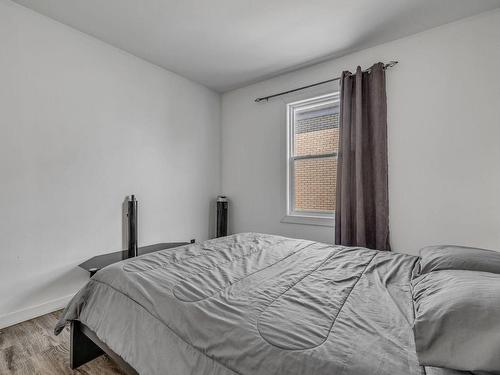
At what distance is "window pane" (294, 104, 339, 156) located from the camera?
9.91 ft

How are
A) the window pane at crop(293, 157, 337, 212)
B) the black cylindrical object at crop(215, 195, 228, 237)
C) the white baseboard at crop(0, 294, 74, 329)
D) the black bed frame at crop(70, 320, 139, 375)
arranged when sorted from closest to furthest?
the black bed frame at crop(70, 320, 139, 375)
the white baseboard at crop(0, 294, 74, 329)
the window pane at crop(293, 157, 337, 212)
the black cylindrical object at crop(215, 195, 228, 237)

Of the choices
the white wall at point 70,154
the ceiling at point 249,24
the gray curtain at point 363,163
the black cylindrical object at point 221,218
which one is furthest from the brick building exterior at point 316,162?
the white wall at point 70,154

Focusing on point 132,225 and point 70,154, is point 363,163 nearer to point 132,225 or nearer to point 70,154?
point 132,225

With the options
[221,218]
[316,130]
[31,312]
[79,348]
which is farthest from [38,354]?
[316,130]

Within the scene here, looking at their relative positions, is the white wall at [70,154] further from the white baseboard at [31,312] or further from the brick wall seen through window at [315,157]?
the brick wall seen through window at [315,157]

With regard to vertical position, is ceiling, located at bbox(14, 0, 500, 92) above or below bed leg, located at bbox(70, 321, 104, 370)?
above

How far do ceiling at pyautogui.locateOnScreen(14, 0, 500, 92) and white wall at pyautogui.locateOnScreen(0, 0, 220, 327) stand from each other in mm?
272

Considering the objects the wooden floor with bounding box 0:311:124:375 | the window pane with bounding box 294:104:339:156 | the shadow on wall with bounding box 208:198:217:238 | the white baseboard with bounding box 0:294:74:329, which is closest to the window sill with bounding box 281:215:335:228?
the window pane with bounding box 294:104:339:156

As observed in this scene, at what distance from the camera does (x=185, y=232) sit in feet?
11.2

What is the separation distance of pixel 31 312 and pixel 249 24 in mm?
3143

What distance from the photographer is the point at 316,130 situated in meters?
3.15

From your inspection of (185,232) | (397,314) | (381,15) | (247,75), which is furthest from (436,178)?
(185,232)

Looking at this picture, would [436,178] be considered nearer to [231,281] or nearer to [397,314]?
[397,314]

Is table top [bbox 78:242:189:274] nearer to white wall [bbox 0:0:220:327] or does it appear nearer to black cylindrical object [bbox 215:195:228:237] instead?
white wall [bbox 0:0:220:327]
